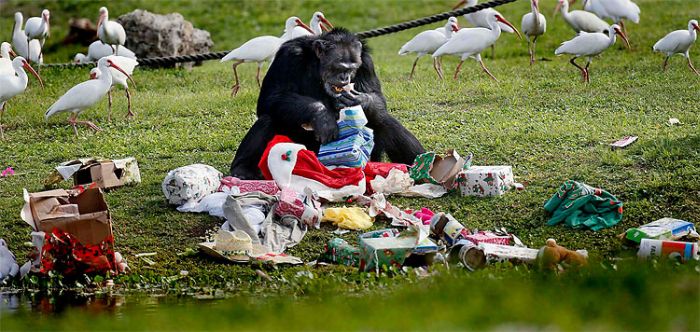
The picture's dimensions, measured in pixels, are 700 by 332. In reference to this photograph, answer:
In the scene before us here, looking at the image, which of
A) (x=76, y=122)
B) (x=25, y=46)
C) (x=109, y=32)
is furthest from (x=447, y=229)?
(x=25, y=46)

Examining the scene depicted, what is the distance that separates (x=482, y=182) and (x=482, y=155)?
153cm

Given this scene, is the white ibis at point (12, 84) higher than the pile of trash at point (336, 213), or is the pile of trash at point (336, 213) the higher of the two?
the white ibis at point (12, 84)

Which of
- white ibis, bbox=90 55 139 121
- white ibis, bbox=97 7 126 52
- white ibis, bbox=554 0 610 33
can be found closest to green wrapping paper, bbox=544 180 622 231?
white ibis, bbox=90 55 139 121

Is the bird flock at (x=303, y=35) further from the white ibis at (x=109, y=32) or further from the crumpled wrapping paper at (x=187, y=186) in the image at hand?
the crumpled wrapping paper at (x=187, y=186)

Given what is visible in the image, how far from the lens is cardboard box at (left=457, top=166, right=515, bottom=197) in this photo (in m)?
9.02

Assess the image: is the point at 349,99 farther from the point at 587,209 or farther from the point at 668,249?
the point at 668,249

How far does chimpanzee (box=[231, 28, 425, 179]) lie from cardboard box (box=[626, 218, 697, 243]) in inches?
105

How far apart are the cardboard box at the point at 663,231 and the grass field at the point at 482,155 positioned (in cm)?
18

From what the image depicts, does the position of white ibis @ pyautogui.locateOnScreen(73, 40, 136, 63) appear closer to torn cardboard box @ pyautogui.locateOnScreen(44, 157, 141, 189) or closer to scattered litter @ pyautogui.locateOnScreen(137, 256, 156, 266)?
torn cardboard box @ pyautogui.locateOnScreen(44, 157, 141, 189)

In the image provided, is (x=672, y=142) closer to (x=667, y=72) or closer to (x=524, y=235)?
(x=524, y=235)

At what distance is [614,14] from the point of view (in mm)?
17312

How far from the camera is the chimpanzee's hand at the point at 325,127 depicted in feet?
31.2

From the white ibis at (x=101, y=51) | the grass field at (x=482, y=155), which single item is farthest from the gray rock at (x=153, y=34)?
the grass field at (x=482, y=155)

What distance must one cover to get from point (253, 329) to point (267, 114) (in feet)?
17.3
